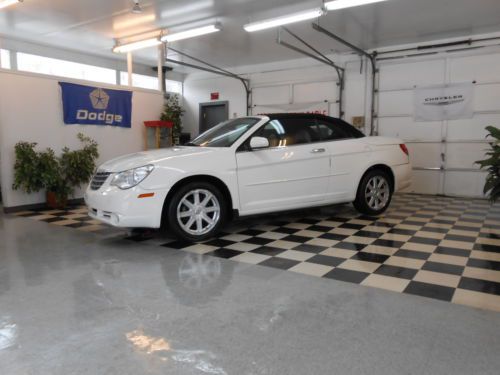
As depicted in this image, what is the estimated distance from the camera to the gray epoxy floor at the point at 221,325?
5.80 ft

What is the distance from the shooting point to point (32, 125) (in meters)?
6.11

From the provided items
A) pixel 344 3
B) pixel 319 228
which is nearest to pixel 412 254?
pixel 319 228

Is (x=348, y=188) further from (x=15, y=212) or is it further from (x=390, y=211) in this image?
(x=15, y=212)

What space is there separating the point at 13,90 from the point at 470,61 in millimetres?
7946

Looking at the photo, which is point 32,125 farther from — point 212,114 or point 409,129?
point 409,129

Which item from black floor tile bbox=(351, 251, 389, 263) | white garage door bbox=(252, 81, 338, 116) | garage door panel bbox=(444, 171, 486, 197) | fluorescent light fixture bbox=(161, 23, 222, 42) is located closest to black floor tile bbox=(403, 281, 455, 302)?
black floor tile bbox=(351, 251, 389, 263)

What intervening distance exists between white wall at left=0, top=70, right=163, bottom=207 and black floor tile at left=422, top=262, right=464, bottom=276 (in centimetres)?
573

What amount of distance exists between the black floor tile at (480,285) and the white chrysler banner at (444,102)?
217 inches

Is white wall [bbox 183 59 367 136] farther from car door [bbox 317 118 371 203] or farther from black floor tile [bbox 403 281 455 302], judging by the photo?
black floor tile [bbox 403 281 455 302]

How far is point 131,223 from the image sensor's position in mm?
3574

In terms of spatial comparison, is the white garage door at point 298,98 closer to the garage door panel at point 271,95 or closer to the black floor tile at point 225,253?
the garage door panel at point 271,95

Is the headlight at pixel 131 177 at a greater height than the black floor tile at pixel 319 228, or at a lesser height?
greater

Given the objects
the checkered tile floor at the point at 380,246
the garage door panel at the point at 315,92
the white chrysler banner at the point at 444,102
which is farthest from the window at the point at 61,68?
the white chrysler banner at the point at 444,102

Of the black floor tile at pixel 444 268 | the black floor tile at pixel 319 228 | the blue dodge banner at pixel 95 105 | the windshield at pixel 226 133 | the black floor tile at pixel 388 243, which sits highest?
the blue dodge banner at pixel 95 105
